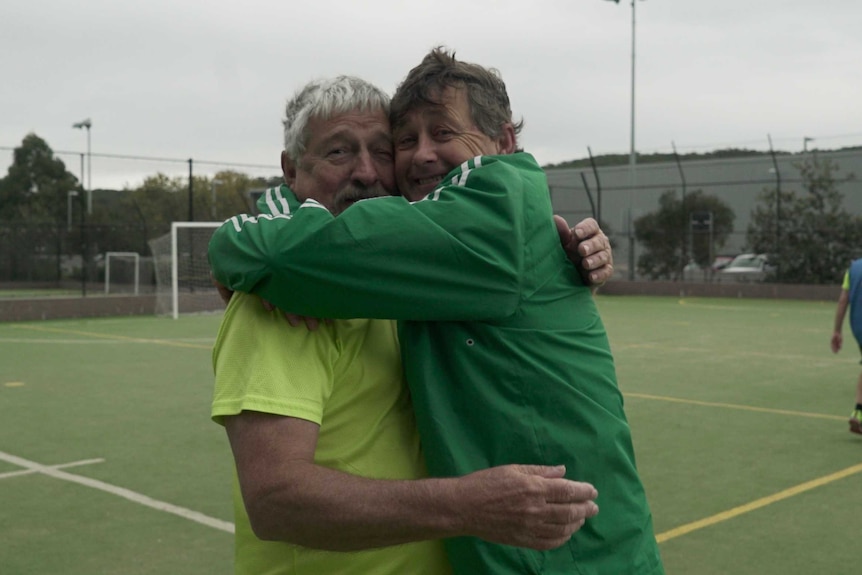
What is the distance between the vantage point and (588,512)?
1.86 m

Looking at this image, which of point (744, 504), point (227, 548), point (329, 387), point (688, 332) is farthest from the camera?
point (688, 332)

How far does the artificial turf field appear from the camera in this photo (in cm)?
563

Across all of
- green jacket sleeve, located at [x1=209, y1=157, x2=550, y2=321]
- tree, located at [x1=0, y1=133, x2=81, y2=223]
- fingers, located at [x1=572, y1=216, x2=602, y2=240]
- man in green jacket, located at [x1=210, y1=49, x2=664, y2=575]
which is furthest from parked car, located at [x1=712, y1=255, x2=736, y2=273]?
green jacket sleeve, located at [x1=209, y1=157, x2=550, y2=321]

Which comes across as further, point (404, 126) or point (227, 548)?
point (227, 548)

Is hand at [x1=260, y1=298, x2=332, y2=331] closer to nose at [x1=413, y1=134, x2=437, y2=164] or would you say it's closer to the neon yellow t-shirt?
the neon yellow t-shirt

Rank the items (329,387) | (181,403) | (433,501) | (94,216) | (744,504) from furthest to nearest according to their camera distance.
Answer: (94,216), (181,403), (744,504), (329,387), (433,501)

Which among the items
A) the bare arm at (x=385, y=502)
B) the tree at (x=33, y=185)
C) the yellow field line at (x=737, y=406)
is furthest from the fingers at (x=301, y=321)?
the tree at (x=33, y=185)

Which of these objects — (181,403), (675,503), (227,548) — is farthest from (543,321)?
(181,403)

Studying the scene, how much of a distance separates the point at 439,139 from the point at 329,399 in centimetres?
67

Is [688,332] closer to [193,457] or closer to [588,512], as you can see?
[193,457]

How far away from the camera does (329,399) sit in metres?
2.05

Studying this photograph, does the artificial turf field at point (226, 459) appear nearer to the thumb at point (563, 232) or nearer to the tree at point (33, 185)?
the thumb at point (563, 232)

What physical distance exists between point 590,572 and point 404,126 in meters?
1.06

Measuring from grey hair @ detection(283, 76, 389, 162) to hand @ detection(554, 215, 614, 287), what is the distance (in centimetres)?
50
